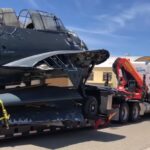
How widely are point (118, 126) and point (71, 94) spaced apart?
407cm

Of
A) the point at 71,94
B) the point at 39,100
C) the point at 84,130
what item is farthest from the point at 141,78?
the point at 39,100

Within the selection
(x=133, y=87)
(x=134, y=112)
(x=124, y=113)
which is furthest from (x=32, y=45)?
(x=133, y=87)

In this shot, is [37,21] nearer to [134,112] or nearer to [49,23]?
[49,23]

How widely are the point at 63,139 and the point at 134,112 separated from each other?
6322 millimetres

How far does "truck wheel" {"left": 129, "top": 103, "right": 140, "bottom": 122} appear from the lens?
18.0 metres

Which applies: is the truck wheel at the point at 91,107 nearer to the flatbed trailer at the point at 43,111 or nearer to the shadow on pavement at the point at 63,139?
the flatbed trailer at the point at 43,111

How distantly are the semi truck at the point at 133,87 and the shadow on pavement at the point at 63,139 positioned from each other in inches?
153

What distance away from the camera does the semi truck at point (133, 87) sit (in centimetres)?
1805

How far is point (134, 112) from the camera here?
1817 cm

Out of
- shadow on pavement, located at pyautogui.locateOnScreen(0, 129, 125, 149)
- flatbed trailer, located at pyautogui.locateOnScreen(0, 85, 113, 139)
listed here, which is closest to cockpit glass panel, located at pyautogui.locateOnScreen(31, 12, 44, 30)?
flatbed trailer, located at pyautogui.locateOnScreen(0, 85, 113, 139)

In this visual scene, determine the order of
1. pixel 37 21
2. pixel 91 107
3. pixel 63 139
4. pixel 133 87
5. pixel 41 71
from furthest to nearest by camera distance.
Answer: pixel 133 87, pixel 91 107, pixel 37 21, pixel 63 139, pixel 41 71

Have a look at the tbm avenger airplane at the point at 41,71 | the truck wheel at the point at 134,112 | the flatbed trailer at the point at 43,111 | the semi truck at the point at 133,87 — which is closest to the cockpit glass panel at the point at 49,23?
the tbm avenger airplane at the point at 41,71

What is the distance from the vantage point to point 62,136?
43.0 ft

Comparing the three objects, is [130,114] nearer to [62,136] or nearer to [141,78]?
[141,78]
